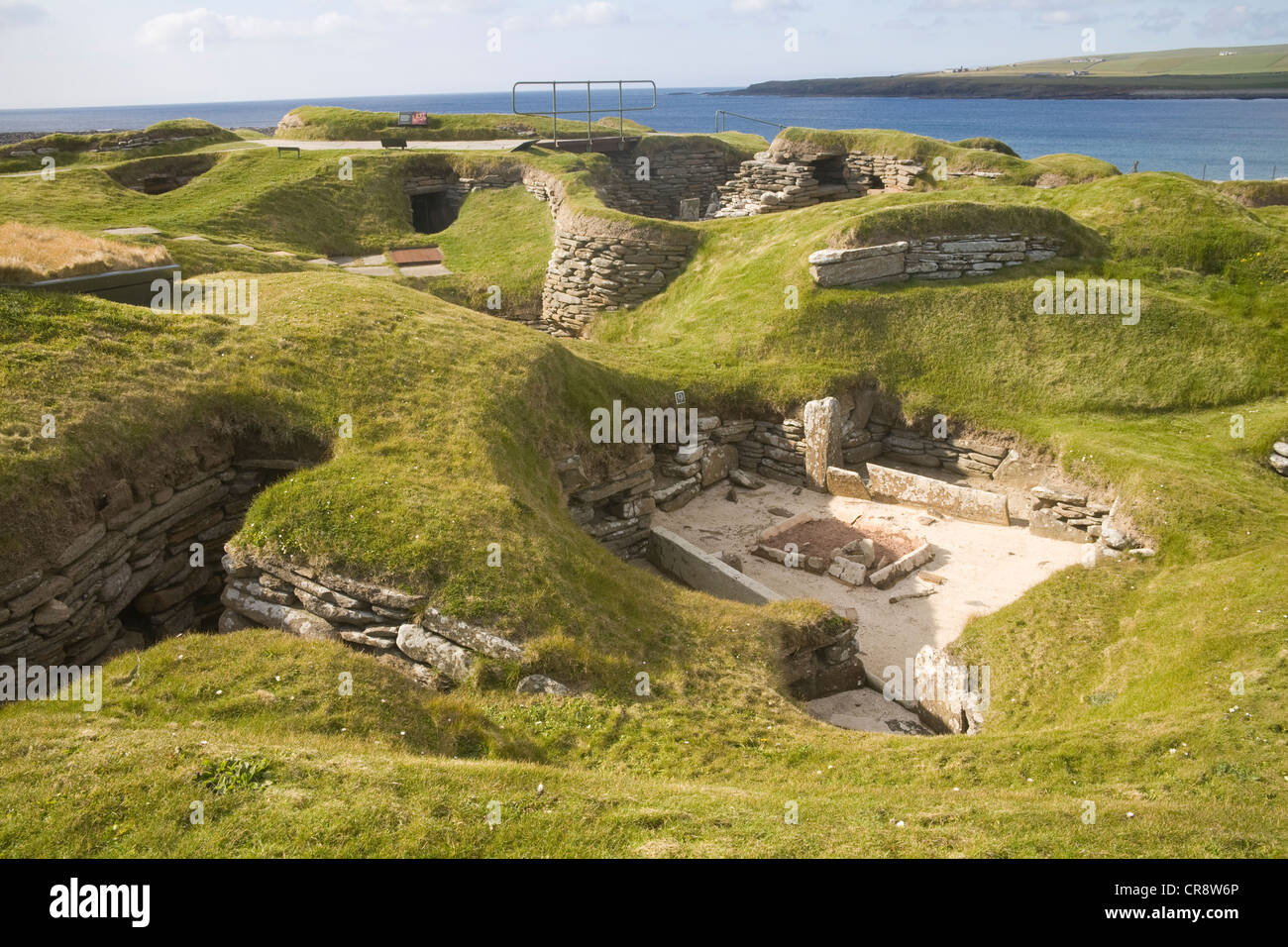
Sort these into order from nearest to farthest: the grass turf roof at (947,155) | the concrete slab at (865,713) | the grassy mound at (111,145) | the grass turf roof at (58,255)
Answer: the concrete slab at (865,713)
the grass turf roof at (58,255)
the grass turf roof at (947,155)
the grassy mound at (111,145)

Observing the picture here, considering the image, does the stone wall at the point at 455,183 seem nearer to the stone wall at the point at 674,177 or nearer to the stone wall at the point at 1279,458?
the stone wall at the point at 674,177

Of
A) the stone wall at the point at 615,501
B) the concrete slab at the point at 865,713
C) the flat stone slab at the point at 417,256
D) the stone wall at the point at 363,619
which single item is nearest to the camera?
the stone wall at the point at 363,619

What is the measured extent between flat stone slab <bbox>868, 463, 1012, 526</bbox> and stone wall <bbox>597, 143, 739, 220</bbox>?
23.1 m

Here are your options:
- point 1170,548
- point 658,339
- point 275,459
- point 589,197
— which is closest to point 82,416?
point 275,459

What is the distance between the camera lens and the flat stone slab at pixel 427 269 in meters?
29.8

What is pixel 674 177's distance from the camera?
41875 mm

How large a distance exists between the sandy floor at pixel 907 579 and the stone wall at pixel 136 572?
871 centimetres

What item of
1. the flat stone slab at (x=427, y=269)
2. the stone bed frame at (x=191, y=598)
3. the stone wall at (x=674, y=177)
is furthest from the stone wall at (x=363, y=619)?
the stone wall at (x=674, y=177)

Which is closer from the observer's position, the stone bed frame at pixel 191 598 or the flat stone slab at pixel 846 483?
the stone bed frame at pixel 191 598

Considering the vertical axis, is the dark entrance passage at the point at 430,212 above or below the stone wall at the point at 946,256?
above

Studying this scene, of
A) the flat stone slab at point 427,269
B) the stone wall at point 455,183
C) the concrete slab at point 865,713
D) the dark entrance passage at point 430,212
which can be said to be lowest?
the concrete slab at point 865,713

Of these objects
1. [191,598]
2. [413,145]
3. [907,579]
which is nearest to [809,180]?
[413,145]

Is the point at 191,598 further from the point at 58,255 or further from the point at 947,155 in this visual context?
the point at 947,155

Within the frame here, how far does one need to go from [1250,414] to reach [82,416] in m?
22.6
